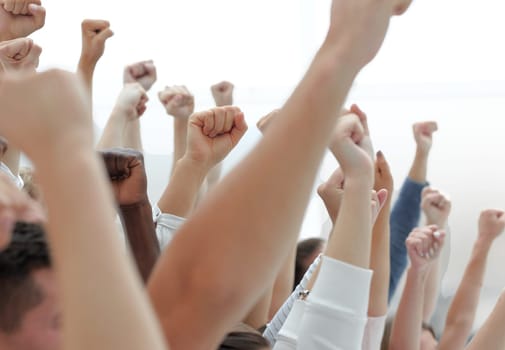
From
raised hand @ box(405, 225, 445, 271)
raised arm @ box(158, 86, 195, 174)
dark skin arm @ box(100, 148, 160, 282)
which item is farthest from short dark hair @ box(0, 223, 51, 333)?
raised arm @ box(158, 86, 195, 174)

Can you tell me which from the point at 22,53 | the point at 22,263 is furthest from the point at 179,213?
the point at 22,263

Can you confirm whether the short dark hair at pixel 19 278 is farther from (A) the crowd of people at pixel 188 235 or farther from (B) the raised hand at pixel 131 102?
(B) the raised hand at pixel 131 102

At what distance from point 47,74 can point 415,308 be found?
3.09 ft

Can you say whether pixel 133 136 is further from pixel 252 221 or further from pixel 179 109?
pixel 252 221

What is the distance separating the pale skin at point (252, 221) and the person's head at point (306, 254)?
3.19ft

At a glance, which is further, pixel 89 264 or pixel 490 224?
pixel 490 224

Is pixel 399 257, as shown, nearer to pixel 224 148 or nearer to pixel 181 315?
pixel 224 148

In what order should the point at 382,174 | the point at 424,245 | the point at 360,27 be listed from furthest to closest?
the point at 424,245 → the point at 382,174 → the point at 360,27

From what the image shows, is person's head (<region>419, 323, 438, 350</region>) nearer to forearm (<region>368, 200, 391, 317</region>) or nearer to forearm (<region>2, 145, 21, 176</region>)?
forearm (<region>368, 200, 391, 317</region>)

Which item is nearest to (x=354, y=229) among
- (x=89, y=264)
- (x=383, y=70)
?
(x=89, y=264)

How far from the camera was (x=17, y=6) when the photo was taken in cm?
102

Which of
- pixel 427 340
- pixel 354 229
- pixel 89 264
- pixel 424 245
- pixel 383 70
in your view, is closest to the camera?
pixel 89 264

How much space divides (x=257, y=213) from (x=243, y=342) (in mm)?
345

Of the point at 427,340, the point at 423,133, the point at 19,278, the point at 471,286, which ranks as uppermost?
the point at 423,133
